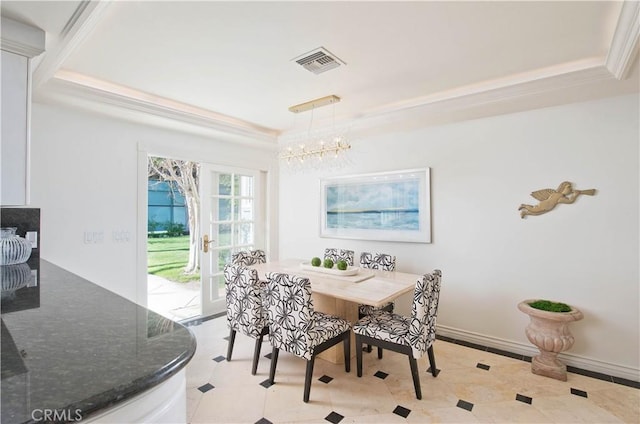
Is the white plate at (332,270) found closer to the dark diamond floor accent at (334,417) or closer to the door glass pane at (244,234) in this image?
the dark diamond floor accent at (334,417)

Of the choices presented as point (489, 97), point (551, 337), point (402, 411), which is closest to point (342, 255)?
point (402, 411)

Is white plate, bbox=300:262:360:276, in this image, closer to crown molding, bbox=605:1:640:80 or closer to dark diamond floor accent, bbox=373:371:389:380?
dark diamond floor accent, bbox=373:371:389:380

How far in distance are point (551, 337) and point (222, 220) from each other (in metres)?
3.76

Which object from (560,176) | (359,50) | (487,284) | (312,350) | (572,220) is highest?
(359,50)

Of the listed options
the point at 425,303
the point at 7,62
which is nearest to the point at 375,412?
the point at 425,303

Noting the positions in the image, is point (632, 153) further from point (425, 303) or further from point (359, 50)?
point (359, 50)

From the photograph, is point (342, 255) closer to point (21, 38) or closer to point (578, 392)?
point (578, 392)

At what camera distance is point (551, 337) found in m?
2.57

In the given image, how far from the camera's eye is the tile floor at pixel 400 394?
212 centimetres

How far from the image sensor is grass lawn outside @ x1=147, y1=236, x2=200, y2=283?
6363mm

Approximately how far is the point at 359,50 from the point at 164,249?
26.3 feet

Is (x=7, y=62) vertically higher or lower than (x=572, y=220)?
higher

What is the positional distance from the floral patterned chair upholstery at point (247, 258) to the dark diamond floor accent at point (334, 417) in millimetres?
1864

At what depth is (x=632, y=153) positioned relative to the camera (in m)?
2.58
